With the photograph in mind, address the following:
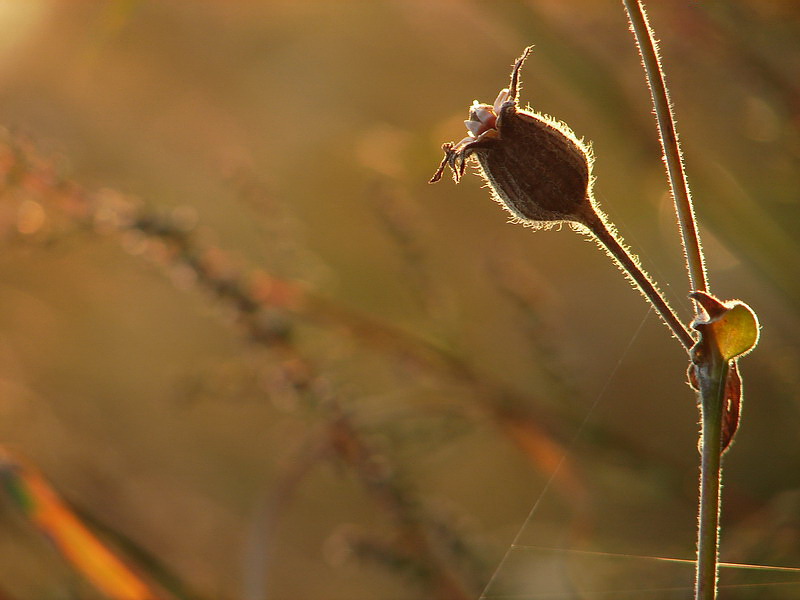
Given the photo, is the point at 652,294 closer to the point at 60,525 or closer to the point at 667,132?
the point at 667,132

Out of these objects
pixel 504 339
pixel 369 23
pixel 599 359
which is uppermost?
pixel 369 23

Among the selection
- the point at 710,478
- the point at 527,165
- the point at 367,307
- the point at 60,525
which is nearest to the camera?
the point at 710,478

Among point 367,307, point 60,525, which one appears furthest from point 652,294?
point 367,307

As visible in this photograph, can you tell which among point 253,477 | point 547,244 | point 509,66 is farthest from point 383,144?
point 253,477

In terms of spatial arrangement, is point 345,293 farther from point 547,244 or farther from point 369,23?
point 369,23

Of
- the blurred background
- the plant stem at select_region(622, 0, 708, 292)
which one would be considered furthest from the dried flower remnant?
the blurred background

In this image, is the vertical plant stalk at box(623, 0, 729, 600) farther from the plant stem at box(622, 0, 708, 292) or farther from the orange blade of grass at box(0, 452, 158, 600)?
the orange blade of grass at box(0, 452, 158, 600)
